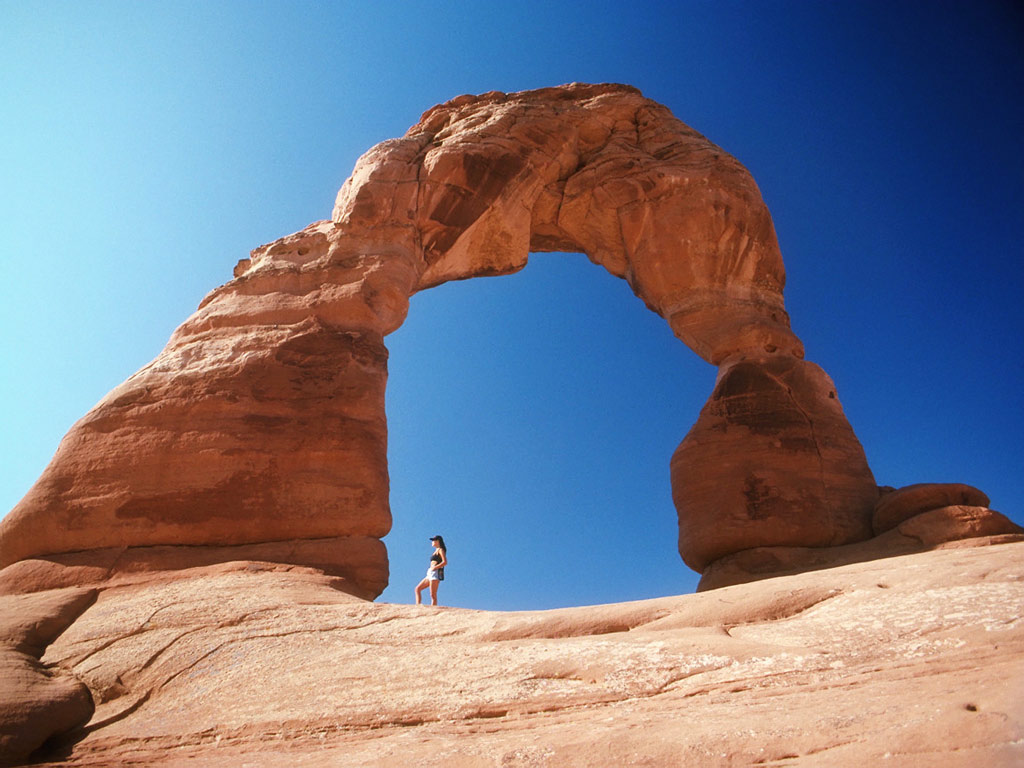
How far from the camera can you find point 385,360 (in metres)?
8.71

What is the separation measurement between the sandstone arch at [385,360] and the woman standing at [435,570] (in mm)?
2815

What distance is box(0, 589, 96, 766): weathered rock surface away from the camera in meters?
3.84

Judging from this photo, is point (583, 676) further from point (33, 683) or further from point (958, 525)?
point (958, 525)

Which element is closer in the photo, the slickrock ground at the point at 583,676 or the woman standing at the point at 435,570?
the slickrock ground at the point at 583,676

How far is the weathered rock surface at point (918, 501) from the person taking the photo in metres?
8.92

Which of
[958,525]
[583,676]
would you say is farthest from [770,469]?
[583,676]

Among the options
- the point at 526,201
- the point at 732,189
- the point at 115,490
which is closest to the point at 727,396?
the point at 732,189

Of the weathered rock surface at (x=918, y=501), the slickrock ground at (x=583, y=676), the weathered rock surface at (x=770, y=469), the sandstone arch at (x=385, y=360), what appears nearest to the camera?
the slickrock ground at (x=583, y=676)

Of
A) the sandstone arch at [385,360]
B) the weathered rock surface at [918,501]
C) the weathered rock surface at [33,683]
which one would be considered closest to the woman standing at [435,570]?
the sandstone arch at [385,360]

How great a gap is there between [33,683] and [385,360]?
5.07m

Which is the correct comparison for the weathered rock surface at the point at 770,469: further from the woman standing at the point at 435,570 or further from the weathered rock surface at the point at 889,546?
the woman standing at the point at 435,570

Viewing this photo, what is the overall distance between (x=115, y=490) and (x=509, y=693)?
5223 millimetres

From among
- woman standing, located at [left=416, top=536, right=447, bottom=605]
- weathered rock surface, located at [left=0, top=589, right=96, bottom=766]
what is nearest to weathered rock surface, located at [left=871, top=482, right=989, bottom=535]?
woman standing, located at [left=416, top=536, right=447, bottom=605]

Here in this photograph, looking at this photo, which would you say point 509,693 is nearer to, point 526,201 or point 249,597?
point 249,597
